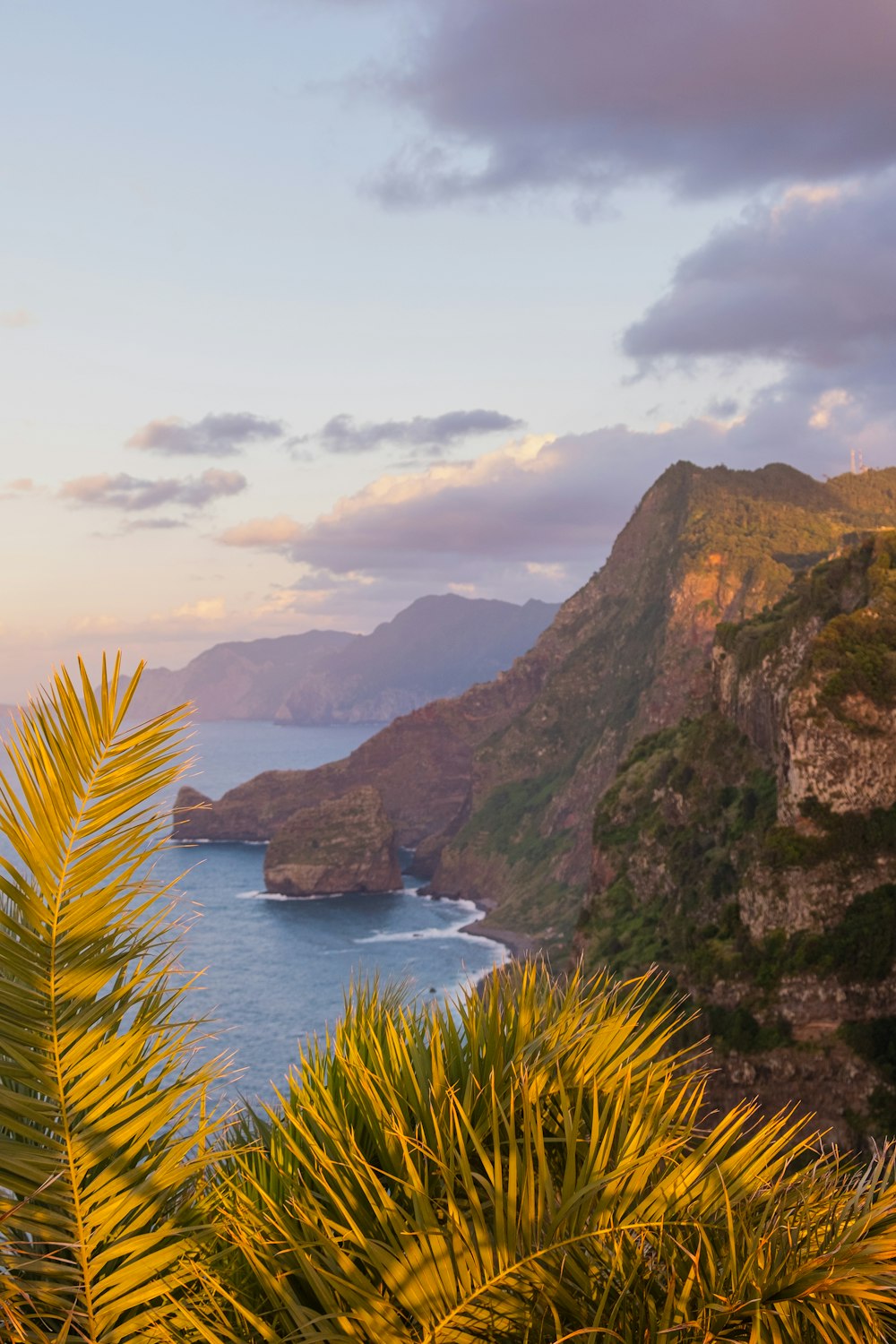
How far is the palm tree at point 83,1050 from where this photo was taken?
6.27 meters

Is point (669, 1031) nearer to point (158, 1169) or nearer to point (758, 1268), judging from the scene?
point (758, 1268)

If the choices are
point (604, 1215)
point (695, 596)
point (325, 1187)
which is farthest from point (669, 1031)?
point (695, 596)

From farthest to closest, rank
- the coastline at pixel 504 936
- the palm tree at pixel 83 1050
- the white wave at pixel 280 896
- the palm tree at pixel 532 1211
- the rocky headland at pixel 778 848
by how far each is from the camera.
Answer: the white wave at pixel 280 896
the coastline at pixel 504 936
the rocky headland at pixel 778 848
the palm tree at pixel 83 1050
the palm tree at pixel 532 1211

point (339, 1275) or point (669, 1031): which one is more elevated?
point (669, 1031)

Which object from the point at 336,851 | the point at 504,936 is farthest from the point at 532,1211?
the point at 336,851

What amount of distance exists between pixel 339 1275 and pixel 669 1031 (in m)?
2.82

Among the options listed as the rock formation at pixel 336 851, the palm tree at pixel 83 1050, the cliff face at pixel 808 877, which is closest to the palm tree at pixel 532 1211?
the palm tree at pixel 83 1050

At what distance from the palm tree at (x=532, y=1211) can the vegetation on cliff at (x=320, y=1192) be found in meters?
0.02

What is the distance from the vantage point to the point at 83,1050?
6.48m

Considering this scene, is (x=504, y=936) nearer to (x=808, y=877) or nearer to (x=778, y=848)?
(x=778, y=848)

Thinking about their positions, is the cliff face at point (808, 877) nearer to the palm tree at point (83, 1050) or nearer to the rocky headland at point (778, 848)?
the rocky headland at point (778, 848)

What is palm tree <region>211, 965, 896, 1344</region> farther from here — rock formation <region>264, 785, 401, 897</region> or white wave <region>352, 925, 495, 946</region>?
rock formation <region>264, 785, 401, 897</region>

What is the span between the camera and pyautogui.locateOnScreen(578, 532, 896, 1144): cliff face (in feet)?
202

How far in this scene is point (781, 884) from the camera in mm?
68062
